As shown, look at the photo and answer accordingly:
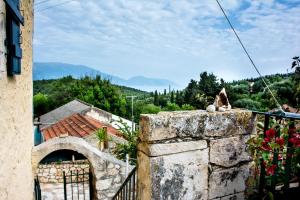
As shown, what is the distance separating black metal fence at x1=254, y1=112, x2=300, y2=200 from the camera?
2236 mm

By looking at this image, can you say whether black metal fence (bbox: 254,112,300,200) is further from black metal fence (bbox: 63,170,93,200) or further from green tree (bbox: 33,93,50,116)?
green tree (bbox: 33,93,50,116)

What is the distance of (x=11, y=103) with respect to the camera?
10.0 ft

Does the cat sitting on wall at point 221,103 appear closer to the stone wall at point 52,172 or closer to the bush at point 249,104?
the stone wall at point 52,172

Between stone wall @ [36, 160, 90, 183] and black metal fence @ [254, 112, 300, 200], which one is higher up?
black metal fence @ [254, 112, 300, 200]

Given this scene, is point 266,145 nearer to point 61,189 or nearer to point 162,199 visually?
point 162,199

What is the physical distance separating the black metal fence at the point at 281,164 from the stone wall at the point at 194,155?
0.16 m

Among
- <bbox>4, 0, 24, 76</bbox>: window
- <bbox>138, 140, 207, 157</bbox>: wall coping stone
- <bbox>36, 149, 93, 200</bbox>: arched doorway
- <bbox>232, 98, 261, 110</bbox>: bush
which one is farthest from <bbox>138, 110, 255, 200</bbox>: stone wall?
<bbox>232, 98, 261, 110</bbox>: bush

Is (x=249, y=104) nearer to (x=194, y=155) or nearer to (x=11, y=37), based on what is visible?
(x=194, y=155)

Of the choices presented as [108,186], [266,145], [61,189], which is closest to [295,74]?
[266,145]

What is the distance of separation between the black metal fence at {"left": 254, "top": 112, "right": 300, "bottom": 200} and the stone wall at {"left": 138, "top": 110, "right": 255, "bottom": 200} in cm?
16

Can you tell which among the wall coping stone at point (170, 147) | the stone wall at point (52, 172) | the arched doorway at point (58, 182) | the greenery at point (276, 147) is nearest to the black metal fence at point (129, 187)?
the wall coping stone at point (170, 147)

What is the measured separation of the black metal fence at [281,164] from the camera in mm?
2236

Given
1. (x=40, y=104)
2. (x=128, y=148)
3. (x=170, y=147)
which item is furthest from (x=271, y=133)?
(x=40, y=104)

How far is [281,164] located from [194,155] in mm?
775
